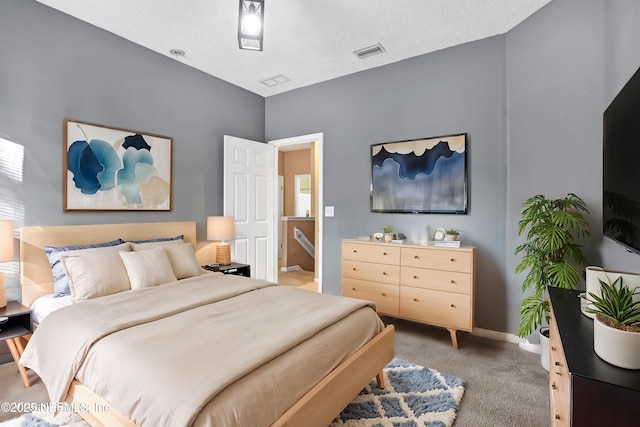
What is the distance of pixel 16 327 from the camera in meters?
2.24

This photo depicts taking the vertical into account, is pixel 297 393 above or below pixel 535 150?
below

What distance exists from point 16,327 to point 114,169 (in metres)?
1.52

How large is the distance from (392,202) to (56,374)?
314 centimetres

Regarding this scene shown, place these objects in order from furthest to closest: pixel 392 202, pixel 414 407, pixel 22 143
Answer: pixel 392 202, pixel 22 143, pixel 414 407

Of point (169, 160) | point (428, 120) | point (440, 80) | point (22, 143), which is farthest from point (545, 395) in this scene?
point (22, 143)

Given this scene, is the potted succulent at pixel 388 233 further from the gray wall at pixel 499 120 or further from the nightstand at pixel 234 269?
the nightstand at pixel 234 269

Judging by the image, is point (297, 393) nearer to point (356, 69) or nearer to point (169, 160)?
point (169, 160)

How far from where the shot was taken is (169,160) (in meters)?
3.57

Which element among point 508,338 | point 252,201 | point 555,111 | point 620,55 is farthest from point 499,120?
point 252,201

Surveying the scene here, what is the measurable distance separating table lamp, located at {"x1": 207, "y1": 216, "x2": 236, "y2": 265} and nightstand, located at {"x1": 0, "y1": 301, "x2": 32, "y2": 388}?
1734 millimetres

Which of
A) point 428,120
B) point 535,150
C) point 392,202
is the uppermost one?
point 428,120

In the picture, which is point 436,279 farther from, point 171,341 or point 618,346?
point 171,341

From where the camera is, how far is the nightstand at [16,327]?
7.07 feet

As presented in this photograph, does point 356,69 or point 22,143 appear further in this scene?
point 356,69
